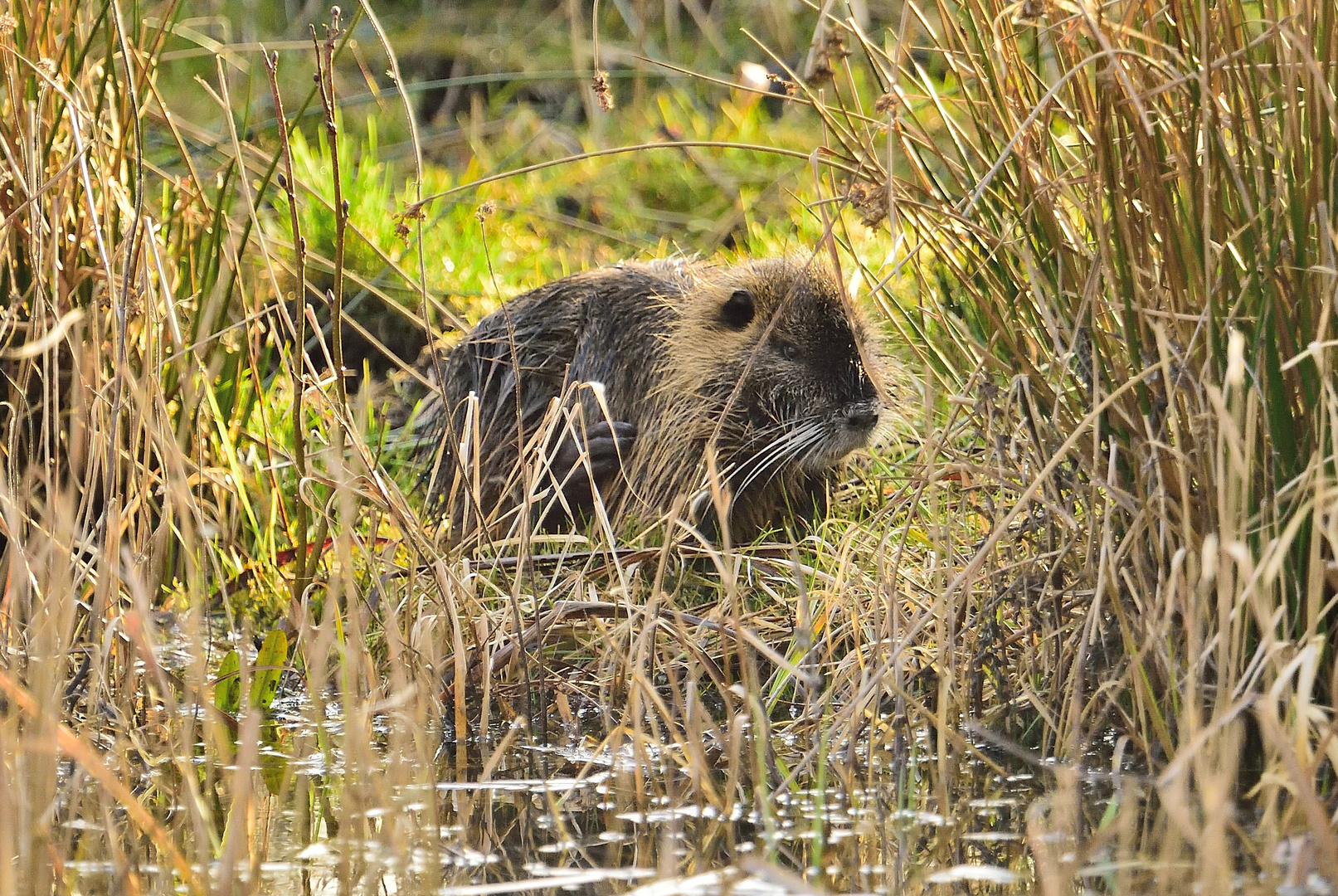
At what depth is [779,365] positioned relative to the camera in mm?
2969

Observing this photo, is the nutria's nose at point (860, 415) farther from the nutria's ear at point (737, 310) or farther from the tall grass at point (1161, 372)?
the tall grass at point (1161, 372)

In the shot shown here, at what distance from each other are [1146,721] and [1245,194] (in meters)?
0.62

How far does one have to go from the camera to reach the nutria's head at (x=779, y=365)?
2.87 meters

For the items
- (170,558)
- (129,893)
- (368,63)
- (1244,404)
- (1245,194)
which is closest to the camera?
(129,893)

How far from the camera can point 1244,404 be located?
1860 mm

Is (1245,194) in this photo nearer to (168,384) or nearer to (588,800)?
(588,800)

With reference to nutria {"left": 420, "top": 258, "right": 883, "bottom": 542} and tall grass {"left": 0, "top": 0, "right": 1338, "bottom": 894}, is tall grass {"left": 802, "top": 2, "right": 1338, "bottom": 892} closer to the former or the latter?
tall grass {"left": 0, "top": 0, "right": 1338, "bottom": 894}

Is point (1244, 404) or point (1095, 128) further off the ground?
point (1095, 128)

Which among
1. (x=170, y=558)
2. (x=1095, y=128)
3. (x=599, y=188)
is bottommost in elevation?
(x=170, y=558)

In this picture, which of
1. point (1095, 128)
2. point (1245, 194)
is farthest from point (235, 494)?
point (1245, 194)

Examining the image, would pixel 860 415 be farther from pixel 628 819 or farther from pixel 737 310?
pixel 628 819

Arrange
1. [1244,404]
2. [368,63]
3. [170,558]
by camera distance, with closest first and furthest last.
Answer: [1244,404] < [170,558] < [368,63]

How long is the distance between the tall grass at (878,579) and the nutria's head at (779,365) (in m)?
0.22

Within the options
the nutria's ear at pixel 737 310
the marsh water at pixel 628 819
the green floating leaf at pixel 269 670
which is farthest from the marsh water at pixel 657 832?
the nutria's ear at pixel 737 310
